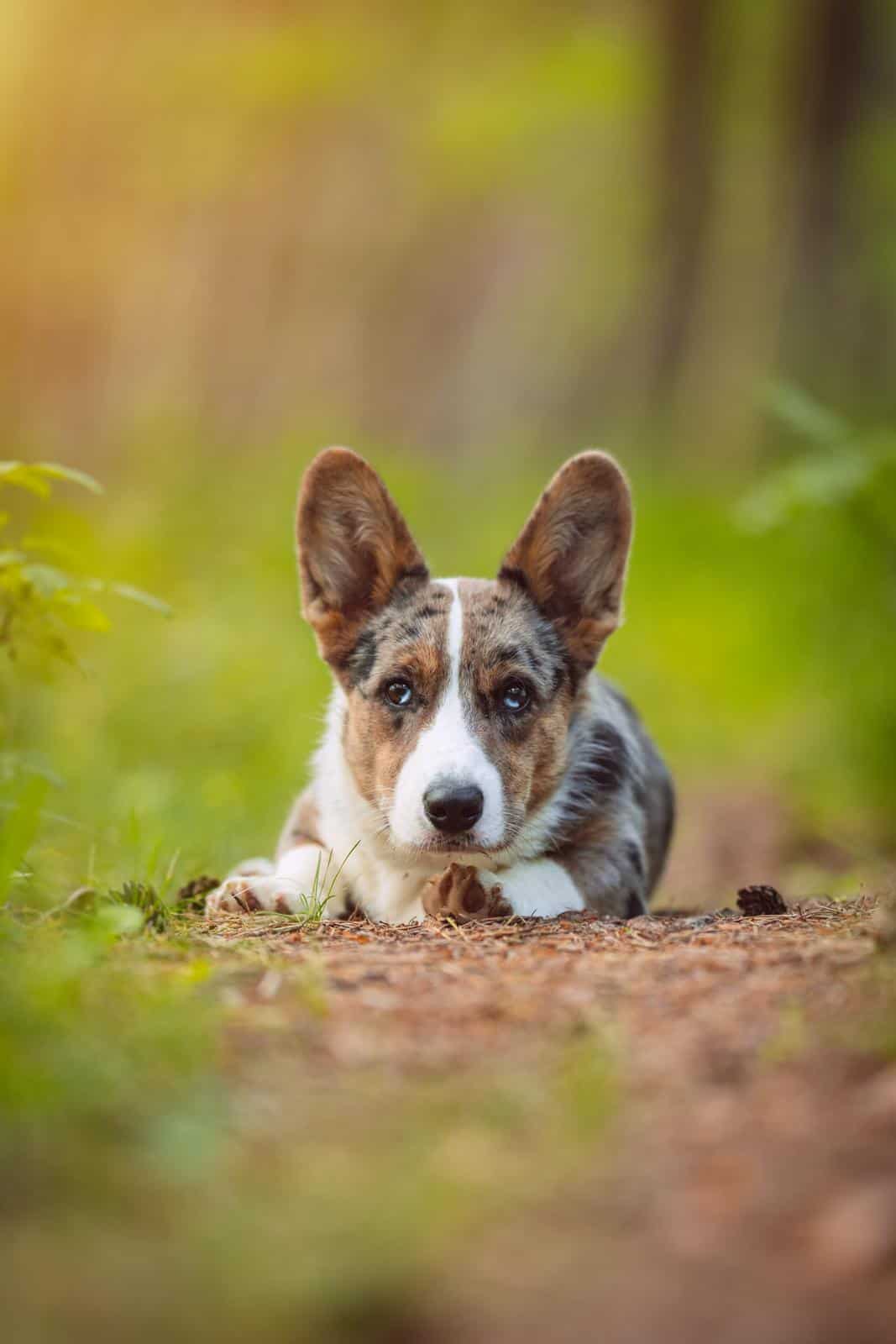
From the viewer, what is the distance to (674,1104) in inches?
101

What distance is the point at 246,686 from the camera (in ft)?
32.8

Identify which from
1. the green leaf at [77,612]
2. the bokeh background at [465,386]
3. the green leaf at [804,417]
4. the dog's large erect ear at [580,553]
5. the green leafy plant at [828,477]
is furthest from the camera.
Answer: the bokeh background at [465,386]

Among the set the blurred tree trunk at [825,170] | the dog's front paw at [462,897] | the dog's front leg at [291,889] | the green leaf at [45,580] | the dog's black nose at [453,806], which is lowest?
the dog's front leg at [291,889]

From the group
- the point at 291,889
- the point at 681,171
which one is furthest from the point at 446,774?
the point at 681,171

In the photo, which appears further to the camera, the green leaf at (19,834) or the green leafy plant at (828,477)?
the green leafy plant at (828,477)

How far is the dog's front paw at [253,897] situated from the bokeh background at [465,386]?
416mm

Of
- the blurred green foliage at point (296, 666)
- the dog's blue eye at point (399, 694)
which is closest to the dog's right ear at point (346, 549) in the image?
the dog's blue eye at point (399, 694)

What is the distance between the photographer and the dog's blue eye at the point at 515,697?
489cm

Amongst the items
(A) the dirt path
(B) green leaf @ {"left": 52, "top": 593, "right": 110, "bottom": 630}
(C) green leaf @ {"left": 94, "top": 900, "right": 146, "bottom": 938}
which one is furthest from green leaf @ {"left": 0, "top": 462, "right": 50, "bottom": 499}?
(A) the dirt path

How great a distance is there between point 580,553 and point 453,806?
1.34 metres

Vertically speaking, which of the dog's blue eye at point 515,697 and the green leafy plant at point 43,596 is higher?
the green leafy plant at point 43,596

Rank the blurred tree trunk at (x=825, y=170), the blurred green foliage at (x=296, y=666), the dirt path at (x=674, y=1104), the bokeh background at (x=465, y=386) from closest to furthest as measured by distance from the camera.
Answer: the dirt path at (x=674, y=1104)
the blurred green foliage at (x=296, y=666)
the bokeh background at (x=465, y=386)
the blurred tree trunk at (x=825, y=170)

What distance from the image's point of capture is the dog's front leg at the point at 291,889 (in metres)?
4.52

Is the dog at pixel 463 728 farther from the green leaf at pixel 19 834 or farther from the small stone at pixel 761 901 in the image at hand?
the green leaf at pixel 19 834
